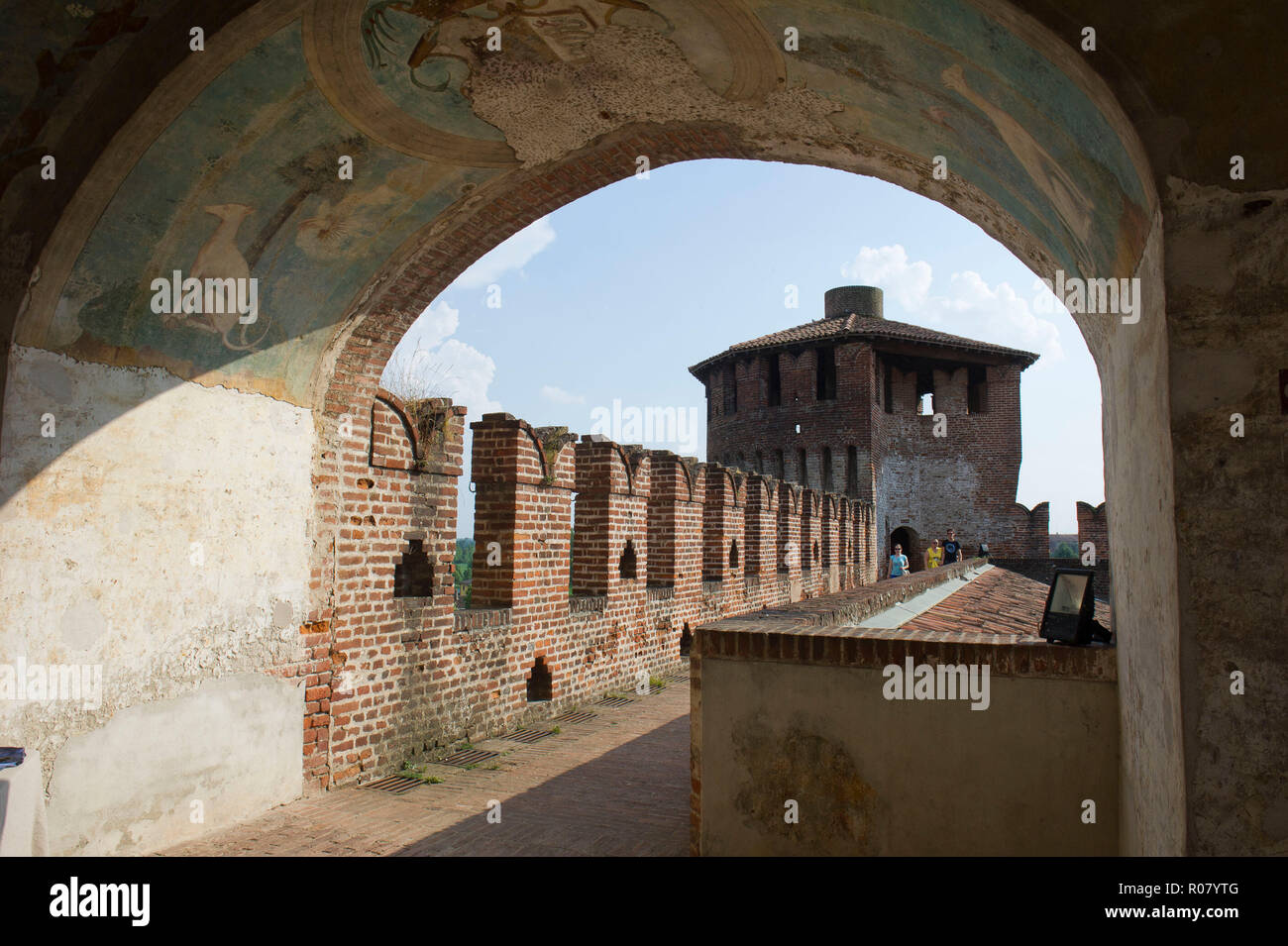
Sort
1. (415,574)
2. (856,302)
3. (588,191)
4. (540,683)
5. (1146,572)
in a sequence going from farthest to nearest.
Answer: (856,302) → (540,683) → (415,574) → (588,191) → (1146,572)

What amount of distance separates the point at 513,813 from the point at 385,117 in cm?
440

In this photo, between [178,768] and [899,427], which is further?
[899,427]

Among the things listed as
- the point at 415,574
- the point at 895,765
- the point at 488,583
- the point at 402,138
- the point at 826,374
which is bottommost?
the point at 895,765

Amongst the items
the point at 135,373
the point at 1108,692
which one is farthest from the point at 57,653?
the point at 1108,692

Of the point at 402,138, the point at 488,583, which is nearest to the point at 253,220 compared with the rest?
the point at 402,138

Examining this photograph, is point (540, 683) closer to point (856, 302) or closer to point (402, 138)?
point (402, 138)

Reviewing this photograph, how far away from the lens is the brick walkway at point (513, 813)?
4.96 m

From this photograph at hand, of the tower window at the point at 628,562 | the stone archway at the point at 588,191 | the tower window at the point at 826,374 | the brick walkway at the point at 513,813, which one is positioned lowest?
the brick walkway at the point at 513,813

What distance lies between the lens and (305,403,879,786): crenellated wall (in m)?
6.28

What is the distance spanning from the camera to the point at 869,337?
91.6 ft

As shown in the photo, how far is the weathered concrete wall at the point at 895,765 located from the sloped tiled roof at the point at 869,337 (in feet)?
82.5

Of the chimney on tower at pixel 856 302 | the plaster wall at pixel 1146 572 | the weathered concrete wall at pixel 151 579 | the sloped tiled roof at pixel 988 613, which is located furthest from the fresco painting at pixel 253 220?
the chimney on tower at pixel 856 302

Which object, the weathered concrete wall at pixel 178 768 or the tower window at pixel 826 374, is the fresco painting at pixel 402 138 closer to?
the weathered concrete wall at pixel 178 768
